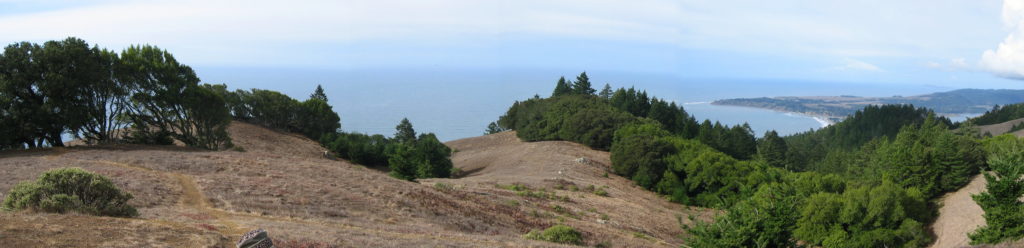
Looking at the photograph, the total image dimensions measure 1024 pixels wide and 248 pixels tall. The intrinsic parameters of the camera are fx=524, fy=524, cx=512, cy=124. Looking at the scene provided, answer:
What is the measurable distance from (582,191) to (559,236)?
13832mm

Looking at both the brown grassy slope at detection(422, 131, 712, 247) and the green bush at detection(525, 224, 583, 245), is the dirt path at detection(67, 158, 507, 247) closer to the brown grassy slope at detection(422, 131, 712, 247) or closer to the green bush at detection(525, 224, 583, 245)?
the green bush at detection(525, 224, 583, 245)

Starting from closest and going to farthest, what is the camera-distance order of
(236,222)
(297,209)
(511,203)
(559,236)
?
(236,222) < (297,209) < (559,236) < (511,203)

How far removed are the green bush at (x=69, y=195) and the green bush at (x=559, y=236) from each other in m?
10.2

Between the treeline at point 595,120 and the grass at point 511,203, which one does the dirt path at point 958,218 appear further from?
the treeline at point 595,120

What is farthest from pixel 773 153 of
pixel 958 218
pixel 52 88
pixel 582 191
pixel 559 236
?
pixel 52 88

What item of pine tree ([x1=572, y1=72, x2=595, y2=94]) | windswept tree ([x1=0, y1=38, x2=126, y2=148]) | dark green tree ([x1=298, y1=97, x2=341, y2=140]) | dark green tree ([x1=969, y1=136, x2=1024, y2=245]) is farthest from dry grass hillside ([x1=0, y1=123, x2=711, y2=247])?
pine tree ([x1=572, y1=72, x2=595, y2=94])

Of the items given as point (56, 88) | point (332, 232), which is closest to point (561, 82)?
point (56, 88)

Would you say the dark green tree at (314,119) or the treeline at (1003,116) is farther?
the treeline at (1003,116)

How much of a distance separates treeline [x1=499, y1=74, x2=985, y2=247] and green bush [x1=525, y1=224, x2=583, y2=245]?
3.42m

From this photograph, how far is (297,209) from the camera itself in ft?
50.4

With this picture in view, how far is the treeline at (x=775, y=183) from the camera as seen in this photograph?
1282 centimetres

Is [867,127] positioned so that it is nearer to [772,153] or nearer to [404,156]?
[772,153]

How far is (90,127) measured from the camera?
92.0 ft

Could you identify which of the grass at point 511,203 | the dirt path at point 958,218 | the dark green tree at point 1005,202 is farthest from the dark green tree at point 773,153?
the grass at point 511,203
